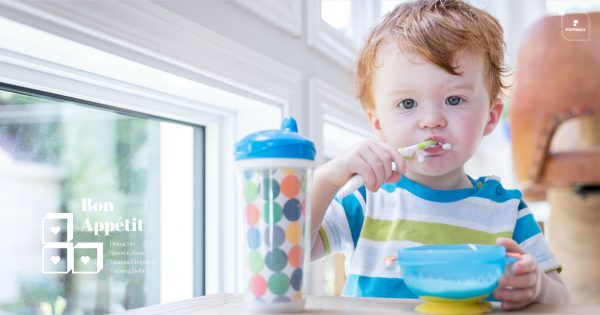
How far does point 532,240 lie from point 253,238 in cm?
51

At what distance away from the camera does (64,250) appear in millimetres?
1003

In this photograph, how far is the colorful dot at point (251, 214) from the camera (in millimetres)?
657

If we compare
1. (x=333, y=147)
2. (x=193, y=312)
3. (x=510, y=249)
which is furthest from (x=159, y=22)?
(x=333, y=147)

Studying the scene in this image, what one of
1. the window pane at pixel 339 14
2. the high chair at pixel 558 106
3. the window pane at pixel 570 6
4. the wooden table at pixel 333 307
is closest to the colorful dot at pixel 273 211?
the wooden table at pixel 333 307

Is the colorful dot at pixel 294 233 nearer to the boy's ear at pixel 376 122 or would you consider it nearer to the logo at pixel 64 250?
the boy's ear at pixel 376 122

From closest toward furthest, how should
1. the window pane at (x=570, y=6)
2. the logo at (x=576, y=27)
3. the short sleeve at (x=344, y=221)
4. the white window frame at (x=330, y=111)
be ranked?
the short sleeve at (x=344, y=221)
the white window frame at (x=330, y=111)
the logo at (x=576, y=27)
the window pane at (x=570, y=6)

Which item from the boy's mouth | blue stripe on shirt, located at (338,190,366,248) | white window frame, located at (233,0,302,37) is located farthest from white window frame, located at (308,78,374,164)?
the boy's mouth

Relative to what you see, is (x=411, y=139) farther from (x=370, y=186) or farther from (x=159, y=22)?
(x=159, y=22)

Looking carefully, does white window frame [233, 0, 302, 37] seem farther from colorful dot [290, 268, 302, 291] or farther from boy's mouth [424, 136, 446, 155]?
colorful dot [290, 268, 302, 291]

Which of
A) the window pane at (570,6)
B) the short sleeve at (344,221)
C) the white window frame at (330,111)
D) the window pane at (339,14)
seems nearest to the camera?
the short sleeve at (344,221)

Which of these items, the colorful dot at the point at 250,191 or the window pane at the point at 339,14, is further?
the window pane at the point at 339,14

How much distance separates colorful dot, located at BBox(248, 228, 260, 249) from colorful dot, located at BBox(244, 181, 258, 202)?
34mm

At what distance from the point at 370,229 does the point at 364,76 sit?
265 millimetres

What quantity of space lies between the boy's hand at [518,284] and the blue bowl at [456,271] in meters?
0.03
